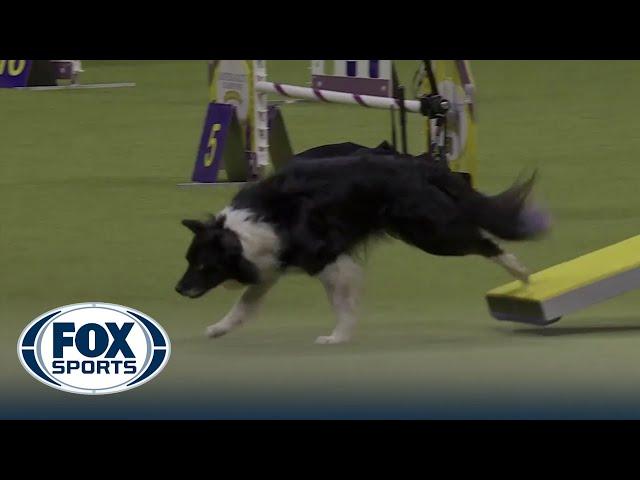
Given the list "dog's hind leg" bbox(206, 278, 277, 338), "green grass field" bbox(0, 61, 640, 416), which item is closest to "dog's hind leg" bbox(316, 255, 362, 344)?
"green grass field" bbox(0, 61, 640, 416)

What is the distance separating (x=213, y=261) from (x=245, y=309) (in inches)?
11.3

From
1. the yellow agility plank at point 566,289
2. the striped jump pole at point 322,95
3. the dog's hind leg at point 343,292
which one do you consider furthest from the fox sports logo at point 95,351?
the striped jump pole at point 322,95

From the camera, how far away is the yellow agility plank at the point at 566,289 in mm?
7242

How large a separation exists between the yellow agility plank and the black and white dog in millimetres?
345

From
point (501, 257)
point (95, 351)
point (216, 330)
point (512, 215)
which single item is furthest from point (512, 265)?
point (95, 351)

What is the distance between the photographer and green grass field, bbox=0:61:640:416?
6520 mm

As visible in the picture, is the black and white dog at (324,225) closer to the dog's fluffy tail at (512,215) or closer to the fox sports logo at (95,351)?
the dog's fluffy tail at (512,215)

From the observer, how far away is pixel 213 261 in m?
7.13

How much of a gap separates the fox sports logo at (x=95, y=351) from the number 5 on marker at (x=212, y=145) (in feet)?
17.7

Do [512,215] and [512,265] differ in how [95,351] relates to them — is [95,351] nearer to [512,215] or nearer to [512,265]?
[512,265]

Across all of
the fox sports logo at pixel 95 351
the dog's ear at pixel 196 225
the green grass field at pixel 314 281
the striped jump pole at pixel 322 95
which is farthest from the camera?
the striped jump pole at pixel 322 95

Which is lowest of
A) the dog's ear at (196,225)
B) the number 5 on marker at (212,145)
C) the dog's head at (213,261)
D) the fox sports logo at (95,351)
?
the fox sports logo at (95,351)

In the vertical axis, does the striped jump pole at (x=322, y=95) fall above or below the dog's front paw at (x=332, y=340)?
above

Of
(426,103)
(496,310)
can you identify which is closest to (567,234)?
(426,103)
